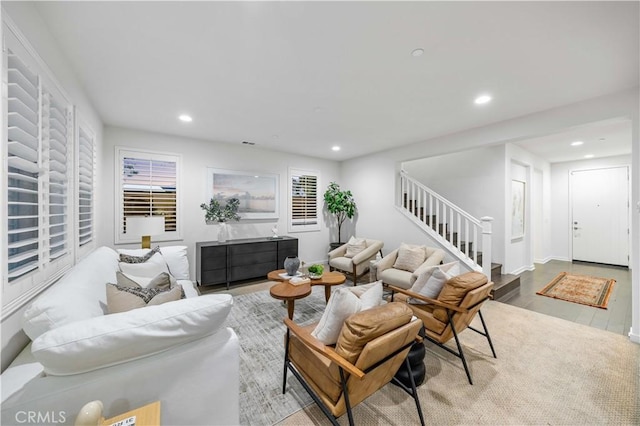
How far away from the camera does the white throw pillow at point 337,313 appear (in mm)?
1541

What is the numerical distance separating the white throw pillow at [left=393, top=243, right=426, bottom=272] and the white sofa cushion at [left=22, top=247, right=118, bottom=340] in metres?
3.64

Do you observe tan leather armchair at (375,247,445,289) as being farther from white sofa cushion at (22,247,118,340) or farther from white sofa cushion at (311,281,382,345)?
white sofa cushion at (22,247,118,340)

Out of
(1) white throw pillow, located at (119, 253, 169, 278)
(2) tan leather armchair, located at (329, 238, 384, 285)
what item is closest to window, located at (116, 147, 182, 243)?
(1) white throw pillow, located at (119, 253, 169, 278)

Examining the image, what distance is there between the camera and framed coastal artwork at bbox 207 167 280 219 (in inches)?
184

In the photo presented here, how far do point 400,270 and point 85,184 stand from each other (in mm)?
4195

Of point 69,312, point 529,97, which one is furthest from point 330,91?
point 69,312

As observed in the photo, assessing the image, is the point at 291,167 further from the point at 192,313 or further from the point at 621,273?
the point at 621,273

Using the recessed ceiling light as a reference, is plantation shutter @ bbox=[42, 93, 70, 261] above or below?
below

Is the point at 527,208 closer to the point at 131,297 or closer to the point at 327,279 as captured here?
Answer: the point at 327,279

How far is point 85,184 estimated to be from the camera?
2.65m

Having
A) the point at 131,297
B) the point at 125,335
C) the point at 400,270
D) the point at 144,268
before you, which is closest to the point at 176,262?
the point at 144,268

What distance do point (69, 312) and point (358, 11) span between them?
2.35m

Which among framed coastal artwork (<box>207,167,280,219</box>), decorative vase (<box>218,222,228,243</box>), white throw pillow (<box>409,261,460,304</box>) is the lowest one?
white throw pillow (<box>409,261,460,304</box>)

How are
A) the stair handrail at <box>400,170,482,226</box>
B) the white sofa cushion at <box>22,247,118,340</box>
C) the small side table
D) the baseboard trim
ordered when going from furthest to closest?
the baseboard trim → the stair handrail at <box>400,170,482,226</box> → the white sofa cushion at <box>22,247,118,340</box> → the small side table
